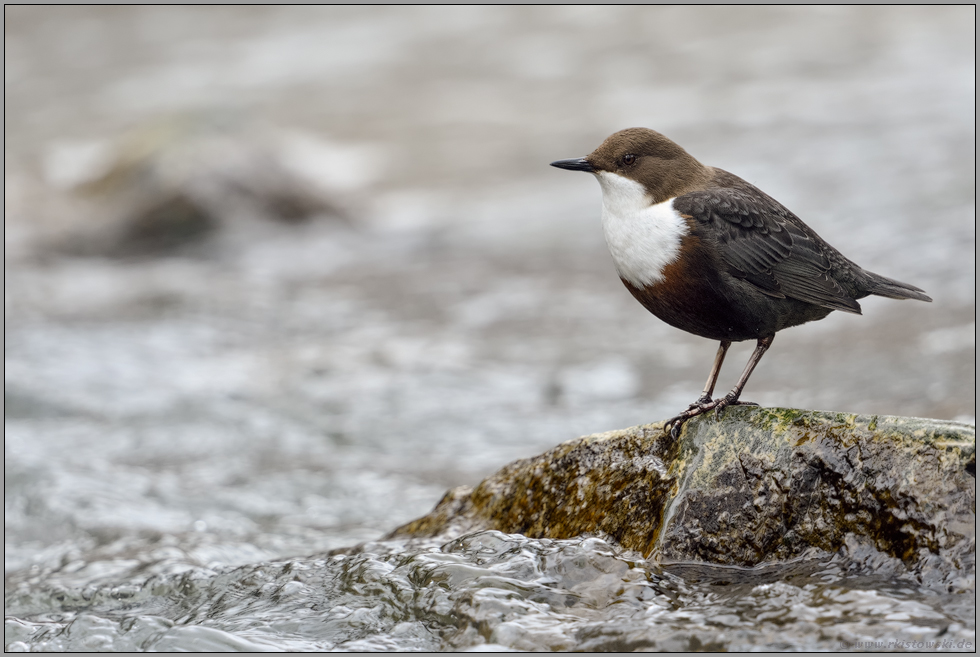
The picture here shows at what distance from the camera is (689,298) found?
3.13 metres

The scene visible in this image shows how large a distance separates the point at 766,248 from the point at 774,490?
2.71ft

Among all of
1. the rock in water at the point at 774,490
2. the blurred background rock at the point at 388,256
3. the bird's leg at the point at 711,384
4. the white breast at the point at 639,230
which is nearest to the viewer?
the rock in water at the point at 774,490

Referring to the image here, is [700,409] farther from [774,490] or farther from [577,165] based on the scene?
[577,165]

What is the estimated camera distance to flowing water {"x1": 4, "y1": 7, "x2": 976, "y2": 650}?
3039 mm

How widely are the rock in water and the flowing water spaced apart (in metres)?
0.09

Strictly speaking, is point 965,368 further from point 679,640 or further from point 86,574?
point 86,574

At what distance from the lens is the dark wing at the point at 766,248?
10.5 ft

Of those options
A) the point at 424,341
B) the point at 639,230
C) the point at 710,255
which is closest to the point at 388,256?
the point at 424,341

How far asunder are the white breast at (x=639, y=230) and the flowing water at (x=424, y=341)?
931mm

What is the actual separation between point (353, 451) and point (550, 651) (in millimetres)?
3584

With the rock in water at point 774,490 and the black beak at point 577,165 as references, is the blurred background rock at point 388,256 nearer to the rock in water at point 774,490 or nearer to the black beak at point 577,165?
the rock in water at point 774,490

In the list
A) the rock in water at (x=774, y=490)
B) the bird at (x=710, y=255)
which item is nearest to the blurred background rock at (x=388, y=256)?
the rock in water at (x=774, y=490)

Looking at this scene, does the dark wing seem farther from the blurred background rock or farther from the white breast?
the blurred background rock

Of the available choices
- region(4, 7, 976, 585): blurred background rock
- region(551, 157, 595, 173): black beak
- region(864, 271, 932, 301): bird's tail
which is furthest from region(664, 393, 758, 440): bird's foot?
region(4, 7, 976, 585): blurred background rock
